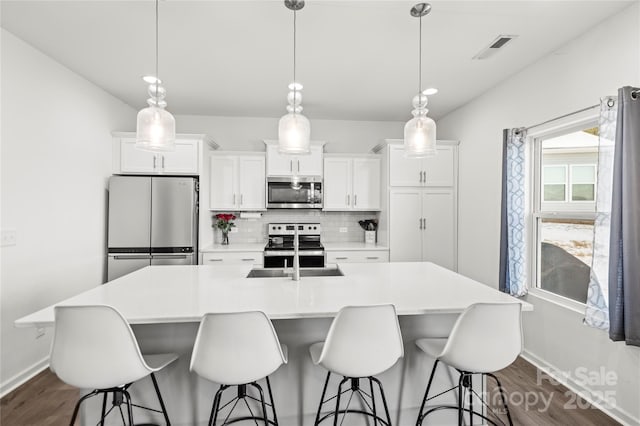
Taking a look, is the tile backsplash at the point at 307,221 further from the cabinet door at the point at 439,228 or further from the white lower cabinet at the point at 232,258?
the cabinet door at the point at 439,228

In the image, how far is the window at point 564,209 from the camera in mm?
2459

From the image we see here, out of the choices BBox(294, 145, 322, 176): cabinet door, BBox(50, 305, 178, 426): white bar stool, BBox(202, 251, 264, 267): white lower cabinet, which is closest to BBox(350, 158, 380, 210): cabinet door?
BBox(294, 145, 322, 176): cabinet door

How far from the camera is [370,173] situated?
4.30 m

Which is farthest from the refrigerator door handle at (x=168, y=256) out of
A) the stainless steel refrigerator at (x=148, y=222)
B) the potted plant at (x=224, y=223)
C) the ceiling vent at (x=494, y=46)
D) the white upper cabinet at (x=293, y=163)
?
the ceiling vent at (x=494, y=46)

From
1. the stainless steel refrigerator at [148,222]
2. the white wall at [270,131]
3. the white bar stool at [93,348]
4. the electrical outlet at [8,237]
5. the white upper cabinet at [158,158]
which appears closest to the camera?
the white bar stool at [93,348]

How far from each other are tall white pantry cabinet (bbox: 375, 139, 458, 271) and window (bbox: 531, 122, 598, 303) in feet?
3.81

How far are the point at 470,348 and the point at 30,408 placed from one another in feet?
9.28

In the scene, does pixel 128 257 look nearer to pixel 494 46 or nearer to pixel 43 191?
pixel 43 191

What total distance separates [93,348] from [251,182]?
2973 millimetres

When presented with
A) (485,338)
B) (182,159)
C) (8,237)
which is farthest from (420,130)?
(8,237)

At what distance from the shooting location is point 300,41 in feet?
8.00

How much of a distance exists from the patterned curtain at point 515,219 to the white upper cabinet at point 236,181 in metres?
2.75

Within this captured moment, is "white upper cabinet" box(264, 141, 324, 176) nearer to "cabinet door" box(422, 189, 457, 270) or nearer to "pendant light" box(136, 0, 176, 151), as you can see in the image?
"cabinet door" box(422, 189, 457, 270)

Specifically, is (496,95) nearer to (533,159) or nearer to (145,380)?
(533,159)
